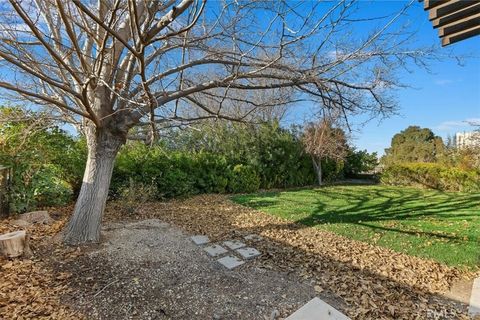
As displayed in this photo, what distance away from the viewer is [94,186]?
3.91m

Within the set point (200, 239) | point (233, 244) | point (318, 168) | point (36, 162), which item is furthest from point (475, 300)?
point (318, 168)

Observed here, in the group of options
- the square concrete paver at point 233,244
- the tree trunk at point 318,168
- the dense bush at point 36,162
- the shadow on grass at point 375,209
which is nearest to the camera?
the square concrete paver at point 233,244

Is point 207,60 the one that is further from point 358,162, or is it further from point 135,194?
point 358,162

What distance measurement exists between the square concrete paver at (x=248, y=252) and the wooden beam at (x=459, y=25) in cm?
337

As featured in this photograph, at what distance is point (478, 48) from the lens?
11.1 ft

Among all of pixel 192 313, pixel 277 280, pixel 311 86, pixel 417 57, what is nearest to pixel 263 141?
pixel 311 86

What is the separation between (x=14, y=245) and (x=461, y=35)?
5345 millimetres

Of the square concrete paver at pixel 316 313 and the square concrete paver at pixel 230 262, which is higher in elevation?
the square concrete paver at pixel 316 313

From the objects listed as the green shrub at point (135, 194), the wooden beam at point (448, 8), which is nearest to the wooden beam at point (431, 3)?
the wooden beam at point (448, 8)

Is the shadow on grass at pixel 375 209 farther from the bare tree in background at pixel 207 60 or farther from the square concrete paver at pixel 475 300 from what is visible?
the bare tree in background at pixel 207 60

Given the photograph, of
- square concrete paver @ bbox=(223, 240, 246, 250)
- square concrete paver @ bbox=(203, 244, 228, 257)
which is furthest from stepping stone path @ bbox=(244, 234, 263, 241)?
square concrete paver @ bbox=(203, 244, 228, 257)

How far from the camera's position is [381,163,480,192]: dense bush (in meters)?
11.2

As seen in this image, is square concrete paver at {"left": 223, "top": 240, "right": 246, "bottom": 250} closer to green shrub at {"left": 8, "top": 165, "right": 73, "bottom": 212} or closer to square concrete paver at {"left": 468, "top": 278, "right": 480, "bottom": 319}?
square concrete paver at {"left": 468, "top": 278, "right": 480, "bottom": 319}

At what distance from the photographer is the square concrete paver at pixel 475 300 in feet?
8.66
